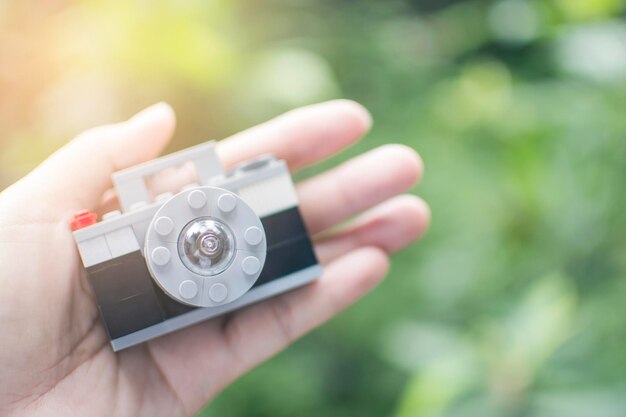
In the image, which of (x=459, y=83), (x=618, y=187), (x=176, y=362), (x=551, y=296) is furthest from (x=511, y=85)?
(x=176, y=362)

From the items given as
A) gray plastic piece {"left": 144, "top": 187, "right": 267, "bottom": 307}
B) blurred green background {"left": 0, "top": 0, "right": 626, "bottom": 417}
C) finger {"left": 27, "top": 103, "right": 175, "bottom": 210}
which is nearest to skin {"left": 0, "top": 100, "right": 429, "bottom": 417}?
finger {"left": 27, "top": 103, "right": 175, "bottom": 210}

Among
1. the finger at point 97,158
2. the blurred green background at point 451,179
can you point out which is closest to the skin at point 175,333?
the finger at point 97,158

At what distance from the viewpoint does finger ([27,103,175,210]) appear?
0.78m

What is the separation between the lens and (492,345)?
114 centimetres

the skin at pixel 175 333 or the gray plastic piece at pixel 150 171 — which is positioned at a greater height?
the gray plastic piece at pixel 150 171

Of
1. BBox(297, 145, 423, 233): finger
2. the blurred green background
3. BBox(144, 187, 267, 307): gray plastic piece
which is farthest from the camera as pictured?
the blurred green background

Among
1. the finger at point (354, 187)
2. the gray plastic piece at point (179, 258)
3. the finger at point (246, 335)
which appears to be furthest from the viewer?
the finger at point (354, 187)

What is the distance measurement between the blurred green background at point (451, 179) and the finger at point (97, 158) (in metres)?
0.35

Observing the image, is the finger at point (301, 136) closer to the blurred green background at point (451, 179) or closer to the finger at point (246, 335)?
the finger at point (246, 335)

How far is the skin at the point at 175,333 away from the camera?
2.40 feet

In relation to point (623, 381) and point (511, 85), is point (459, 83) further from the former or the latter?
point (623, 381)

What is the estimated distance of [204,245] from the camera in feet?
2.31

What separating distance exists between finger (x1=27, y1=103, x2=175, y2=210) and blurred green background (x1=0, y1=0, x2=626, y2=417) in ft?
1.15

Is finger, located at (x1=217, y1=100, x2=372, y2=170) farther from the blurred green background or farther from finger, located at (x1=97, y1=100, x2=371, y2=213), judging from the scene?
the blurred green background
